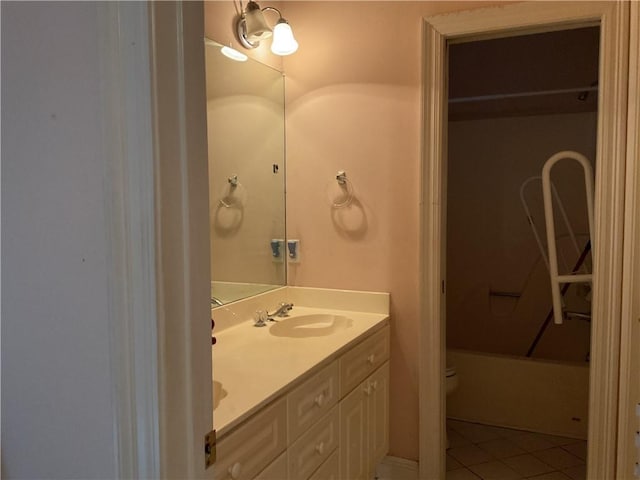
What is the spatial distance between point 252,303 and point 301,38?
128 cm

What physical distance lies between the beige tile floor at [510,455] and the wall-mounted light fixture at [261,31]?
2200mm

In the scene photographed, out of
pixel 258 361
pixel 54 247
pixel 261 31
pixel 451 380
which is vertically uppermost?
pixel 261 31

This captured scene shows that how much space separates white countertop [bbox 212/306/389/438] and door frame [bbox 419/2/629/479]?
330mm

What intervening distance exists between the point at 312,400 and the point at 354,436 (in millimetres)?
467

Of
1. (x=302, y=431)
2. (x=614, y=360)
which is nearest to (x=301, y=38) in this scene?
(x=302, y=431)

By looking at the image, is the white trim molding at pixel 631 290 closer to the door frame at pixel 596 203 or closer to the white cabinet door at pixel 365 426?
the door frame at pixel 596 203

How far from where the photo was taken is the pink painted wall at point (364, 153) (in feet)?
7.22

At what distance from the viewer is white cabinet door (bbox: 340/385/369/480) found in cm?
181

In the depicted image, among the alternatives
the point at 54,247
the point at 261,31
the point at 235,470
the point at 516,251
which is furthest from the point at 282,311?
the point at 516,251

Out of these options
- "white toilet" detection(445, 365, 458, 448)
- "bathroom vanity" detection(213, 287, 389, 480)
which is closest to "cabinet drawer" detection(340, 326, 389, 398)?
"bathroom vanity" detection(213, 287, 389, 480)

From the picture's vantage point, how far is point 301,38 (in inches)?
93.5

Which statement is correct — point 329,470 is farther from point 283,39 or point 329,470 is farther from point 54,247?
point 283,39

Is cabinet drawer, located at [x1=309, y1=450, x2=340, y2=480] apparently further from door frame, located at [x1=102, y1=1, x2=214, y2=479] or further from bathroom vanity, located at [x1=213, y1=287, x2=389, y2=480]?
door frame, located at [x1=102, y1=1, x2=214, y2=479]

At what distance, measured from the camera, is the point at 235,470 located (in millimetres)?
1168
